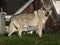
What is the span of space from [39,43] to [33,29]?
12.8 feet

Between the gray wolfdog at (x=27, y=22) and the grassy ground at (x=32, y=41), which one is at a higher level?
the gray wolfdog at (x=27, y=22)

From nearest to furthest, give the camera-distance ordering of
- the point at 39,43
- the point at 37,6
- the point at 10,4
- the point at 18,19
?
the point at 39,43 < the point at 18,19 < the point at 37,6 < the point at 10,4

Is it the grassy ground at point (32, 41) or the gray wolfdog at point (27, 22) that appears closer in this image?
the grassy ground at point (32, 41)

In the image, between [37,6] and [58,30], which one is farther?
[37,6]

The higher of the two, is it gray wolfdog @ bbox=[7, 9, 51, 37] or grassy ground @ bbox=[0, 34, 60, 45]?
gray wolfdog @ bbox=[7, 9, 51, 37]

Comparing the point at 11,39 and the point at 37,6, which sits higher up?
the point at 37,6

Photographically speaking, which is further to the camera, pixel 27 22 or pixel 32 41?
pixel 27 22

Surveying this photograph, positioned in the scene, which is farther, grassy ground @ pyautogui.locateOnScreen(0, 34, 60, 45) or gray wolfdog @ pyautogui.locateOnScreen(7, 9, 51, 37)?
gray wolfdog @ pyautogui.locateOnScreen(7, 9, 51, 37)

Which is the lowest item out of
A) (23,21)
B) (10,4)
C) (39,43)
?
(39,43)

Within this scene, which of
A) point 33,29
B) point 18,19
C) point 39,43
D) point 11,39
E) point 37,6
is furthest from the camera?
point 37,6

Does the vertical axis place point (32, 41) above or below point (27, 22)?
below

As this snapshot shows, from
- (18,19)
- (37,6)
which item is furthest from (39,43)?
(37,6)

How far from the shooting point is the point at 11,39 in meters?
13.4

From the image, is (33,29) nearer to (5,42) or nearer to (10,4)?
(5,42)
